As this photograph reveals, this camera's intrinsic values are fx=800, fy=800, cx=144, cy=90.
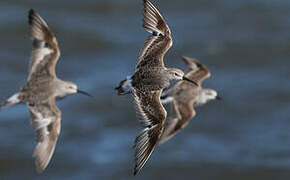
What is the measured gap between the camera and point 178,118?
351 inches

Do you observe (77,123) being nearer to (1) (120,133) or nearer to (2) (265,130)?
(1) (120,133)

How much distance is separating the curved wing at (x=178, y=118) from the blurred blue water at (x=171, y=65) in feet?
7.27

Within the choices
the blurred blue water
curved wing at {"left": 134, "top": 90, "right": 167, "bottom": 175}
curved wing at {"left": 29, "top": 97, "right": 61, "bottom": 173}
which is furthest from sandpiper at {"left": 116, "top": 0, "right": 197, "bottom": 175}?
the blurred blue water

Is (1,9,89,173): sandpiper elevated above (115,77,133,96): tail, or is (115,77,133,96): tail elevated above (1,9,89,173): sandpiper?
(115,77,133,96): tail

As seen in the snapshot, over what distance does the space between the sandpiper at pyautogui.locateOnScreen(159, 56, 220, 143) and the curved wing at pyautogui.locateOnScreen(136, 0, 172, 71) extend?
1.28m

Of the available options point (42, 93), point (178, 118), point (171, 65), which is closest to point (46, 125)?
point (42, 93)

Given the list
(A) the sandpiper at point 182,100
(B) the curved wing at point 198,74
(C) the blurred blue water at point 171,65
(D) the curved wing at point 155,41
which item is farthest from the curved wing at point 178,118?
(C) the blurred blue water at point 171,65

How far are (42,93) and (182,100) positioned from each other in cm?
181

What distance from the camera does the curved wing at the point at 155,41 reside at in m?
7.67

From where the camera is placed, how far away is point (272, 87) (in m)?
12.7

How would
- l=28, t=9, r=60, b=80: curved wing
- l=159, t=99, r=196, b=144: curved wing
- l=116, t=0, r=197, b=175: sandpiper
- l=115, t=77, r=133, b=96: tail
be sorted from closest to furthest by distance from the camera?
l=116, t=0, r=197, b=175: sandpiper, l=115, t=77, r=133, b=96: tail, l=28, t=9, r=60, b=80: curved wing, l=159, t=99, r=196, b=144: curved wing

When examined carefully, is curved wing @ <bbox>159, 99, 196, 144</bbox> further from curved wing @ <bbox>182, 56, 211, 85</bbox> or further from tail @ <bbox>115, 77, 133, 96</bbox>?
tail @ <bbox>115, 77, 133, 96</bbox>

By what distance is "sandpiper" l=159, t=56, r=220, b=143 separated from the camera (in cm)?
884

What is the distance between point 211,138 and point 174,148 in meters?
0.65
